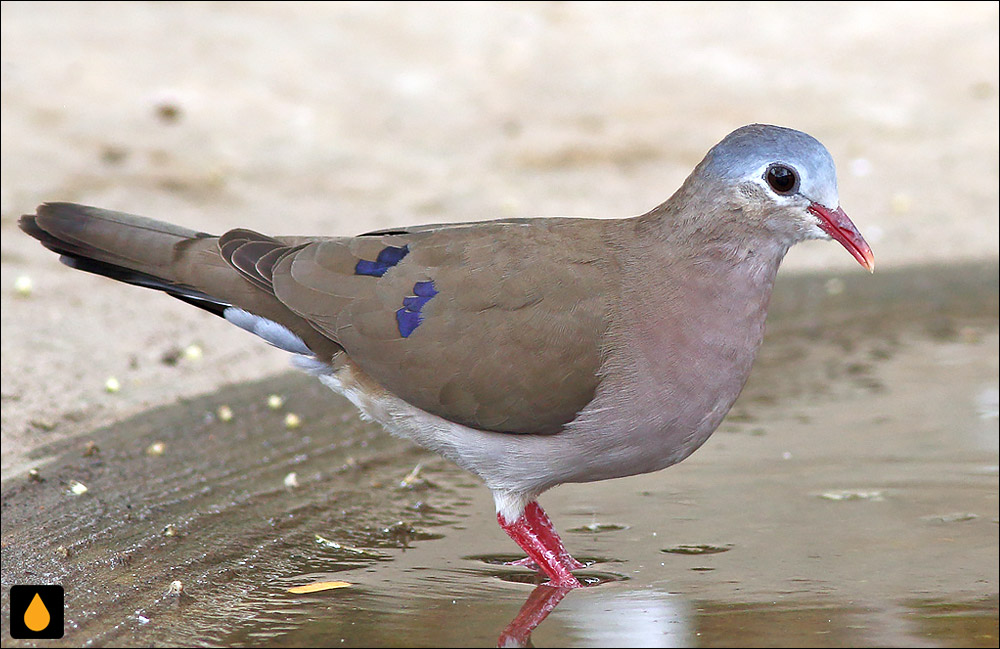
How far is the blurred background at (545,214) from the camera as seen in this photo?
3355 millimetres

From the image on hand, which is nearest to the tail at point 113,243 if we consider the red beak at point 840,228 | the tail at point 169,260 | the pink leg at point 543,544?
the tail at point 169,260

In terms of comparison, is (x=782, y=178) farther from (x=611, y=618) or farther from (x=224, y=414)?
(x=224, y=414)

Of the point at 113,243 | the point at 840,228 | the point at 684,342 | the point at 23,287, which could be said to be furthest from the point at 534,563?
the point at 23,287

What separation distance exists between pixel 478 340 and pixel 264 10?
5.42 m

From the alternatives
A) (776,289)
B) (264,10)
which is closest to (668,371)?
(776,289)

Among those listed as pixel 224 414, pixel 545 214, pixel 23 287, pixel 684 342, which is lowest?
pixel 224 414

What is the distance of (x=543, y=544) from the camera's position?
354 centimetres

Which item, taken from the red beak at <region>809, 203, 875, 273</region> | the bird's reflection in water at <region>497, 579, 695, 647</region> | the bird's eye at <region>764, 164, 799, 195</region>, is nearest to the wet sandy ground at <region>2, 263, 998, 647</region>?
the bird's reflection in water at <region>497, 579, 695, 647</region>

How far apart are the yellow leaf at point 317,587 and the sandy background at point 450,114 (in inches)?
81.8

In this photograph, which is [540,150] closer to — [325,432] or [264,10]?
[264,10]

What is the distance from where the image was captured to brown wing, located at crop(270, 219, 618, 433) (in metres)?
3.46

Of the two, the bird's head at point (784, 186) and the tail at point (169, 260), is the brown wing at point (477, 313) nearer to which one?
the tail at point (169, 260)

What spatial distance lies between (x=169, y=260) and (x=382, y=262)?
638 millimetres

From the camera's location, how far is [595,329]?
3432 mm
